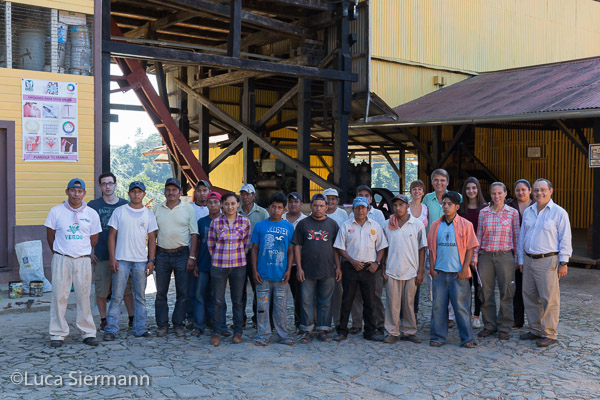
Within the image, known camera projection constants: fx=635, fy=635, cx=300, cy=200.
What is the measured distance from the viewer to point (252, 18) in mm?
12141

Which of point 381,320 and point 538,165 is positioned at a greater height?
point 538,165

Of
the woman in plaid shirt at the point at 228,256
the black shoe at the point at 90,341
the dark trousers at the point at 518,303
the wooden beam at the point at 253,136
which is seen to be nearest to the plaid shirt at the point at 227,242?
the woman in plaid shirt at the point at 228,256

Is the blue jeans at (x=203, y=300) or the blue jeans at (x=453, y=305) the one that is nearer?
the blue jeans at (x=453, y=305)

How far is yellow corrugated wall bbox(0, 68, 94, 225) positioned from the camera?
9.29m

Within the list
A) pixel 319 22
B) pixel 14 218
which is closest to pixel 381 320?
pixel 14 218

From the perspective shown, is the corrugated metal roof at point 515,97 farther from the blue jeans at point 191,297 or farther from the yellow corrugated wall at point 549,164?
the blue jeans at point 191,297

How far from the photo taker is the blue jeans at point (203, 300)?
7.36 meters

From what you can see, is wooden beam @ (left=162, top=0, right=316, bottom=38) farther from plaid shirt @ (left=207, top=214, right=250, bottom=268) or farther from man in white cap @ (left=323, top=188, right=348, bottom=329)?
plaid shirt @ (left=207, top=214, right=250, bottom=268)

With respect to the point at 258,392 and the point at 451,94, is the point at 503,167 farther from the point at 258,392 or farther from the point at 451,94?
the point at 258,392

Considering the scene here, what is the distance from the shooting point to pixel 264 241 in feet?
23.1

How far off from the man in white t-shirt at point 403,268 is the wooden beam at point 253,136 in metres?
6.14

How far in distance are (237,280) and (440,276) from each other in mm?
2255

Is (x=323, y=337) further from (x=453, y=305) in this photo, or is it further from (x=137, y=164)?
(x=137, y=164)

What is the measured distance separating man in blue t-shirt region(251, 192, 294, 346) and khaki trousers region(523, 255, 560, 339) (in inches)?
107
